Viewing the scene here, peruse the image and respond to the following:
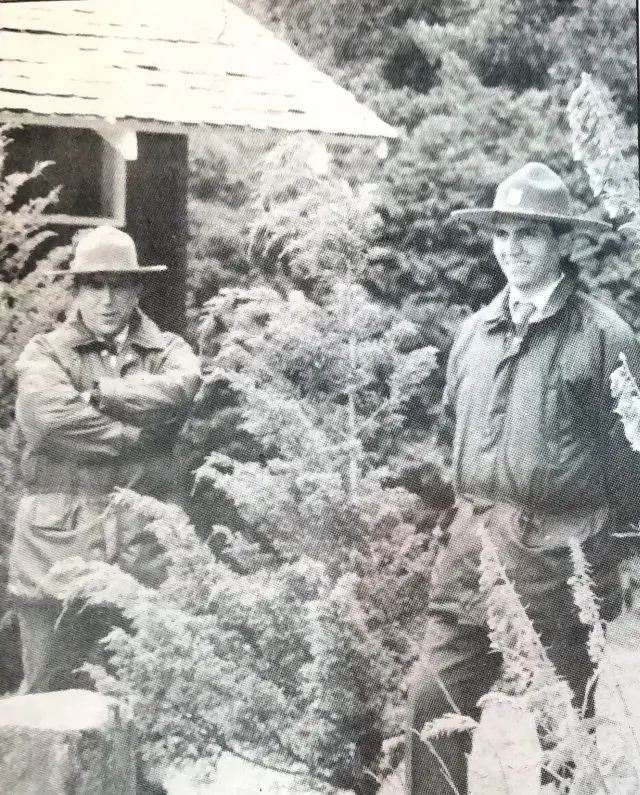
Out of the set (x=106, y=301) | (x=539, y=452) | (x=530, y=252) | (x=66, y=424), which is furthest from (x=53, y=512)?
(x=530, y=252)

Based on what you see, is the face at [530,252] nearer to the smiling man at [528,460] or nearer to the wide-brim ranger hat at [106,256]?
the smiling man at [528,460]

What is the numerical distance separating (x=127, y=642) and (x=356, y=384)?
691 millimetres

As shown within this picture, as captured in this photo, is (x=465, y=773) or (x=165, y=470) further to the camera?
(x=165, y=470)

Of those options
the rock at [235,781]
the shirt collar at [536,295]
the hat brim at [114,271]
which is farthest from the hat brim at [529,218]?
the rock at [235,781]

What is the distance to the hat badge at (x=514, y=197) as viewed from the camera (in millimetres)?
1720

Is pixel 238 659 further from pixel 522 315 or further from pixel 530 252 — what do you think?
pixel 530 252

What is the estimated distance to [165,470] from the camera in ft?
5.63

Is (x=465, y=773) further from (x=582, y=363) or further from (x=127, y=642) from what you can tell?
(x=582, y=363)

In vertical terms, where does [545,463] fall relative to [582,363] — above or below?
below

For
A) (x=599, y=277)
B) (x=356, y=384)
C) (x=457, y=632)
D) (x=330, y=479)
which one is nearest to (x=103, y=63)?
(x=356, y=384)

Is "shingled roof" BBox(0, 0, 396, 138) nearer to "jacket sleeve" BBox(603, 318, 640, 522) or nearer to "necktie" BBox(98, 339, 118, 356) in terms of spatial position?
"necktie" BBox(98, 339, 118, 356)

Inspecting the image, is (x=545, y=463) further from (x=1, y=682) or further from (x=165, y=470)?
(x=1, y=682)

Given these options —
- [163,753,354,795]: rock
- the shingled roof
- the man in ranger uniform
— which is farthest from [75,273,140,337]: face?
[163,753,354,795]: rock

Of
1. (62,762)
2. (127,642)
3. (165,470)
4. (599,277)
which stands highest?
(599,277)
